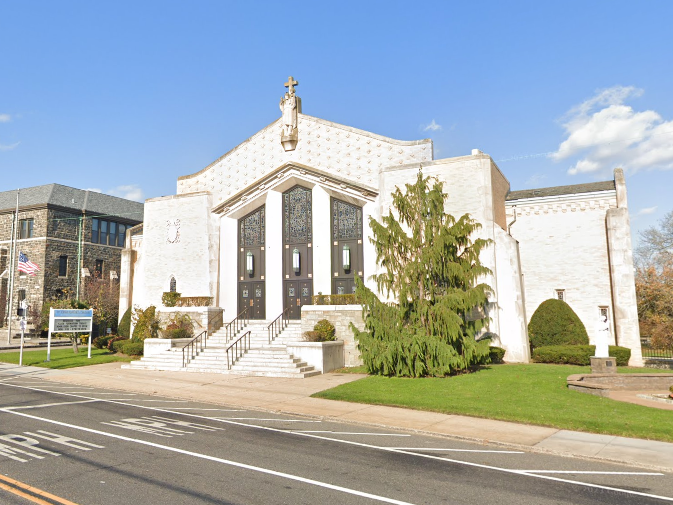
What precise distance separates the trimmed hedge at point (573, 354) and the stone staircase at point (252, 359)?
948 cm

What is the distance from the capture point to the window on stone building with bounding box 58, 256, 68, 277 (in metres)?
44.0

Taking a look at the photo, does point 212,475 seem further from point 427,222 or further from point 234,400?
point 427,222

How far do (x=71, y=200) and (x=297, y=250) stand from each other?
29.5m

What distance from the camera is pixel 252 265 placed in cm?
2777

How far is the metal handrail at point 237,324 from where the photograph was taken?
2512 cm

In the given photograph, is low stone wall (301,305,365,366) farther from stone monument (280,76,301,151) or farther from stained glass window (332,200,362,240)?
stone monument (280,76,301,151)

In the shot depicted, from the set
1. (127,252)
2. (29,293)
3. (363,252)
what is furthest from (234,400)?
(29,293)

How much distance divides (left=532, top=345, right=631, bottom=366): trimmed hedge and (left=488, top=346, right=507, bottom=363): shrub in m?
1.75

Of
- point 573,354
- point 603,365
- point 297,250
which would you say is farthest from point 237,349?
point 603,365

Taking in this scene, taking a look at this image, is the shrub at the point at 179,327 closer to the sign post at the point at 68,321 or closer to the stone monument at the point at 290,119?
A: the sign post at the point at 68,321

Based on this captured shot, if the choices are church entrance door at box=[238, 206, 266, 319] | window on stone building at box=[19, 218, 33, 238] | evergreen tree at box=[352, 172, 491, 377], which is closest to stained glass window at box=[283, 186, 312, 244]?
church entrance door at box=[238, 206, 266, 319]

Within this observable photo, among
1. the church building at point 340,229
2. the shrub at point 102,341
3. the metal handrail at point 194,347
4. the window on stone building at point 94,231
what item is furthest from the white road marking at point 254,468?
the window on stone building at point 94,231

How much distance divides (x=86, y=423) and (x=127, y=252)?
78.7ft

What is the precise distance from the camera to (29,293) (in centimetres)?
4294
